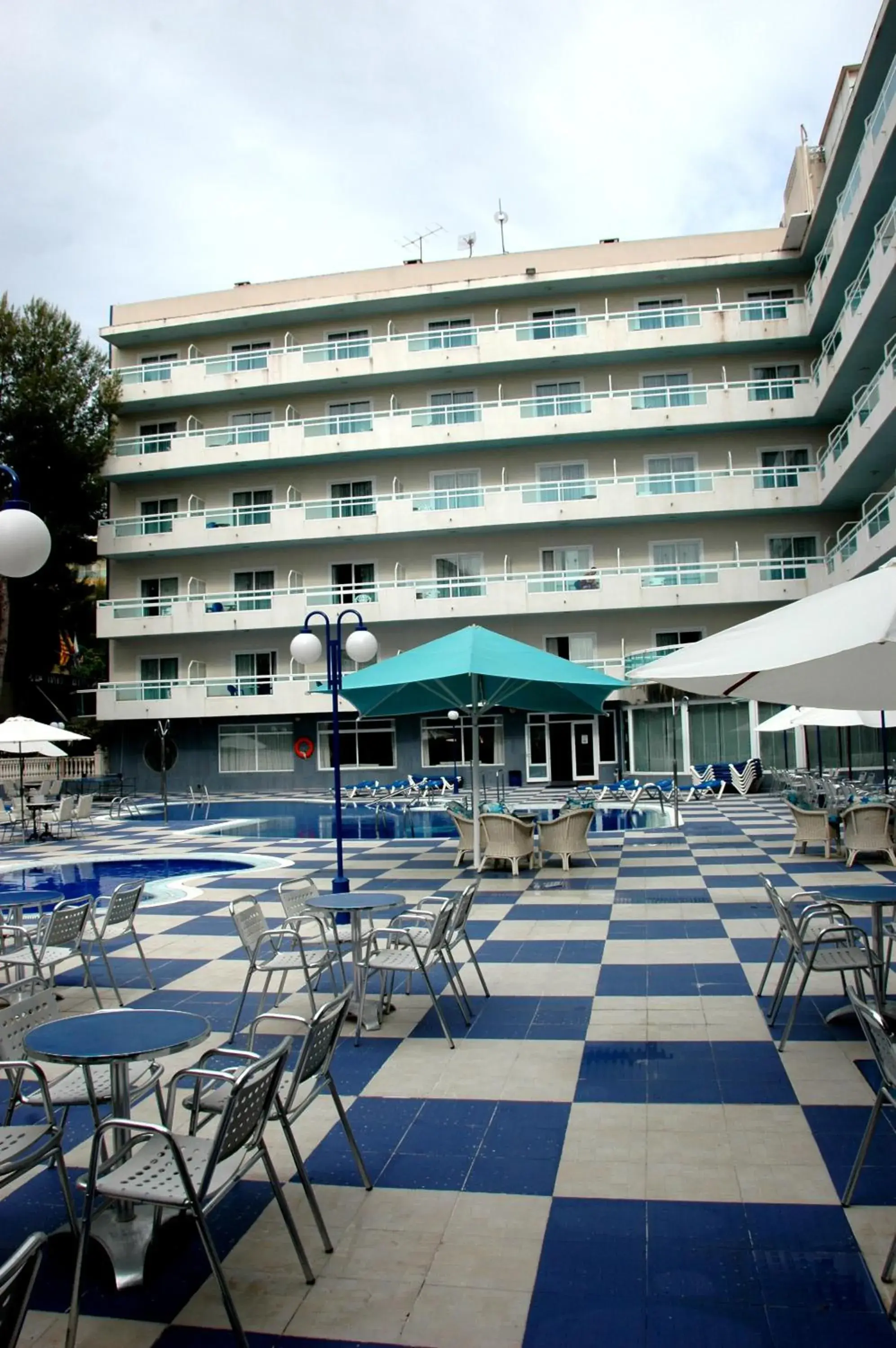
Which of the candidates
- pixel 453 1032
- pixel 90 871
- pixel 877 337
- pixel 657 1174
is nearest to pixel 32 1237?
pixel 657 1174

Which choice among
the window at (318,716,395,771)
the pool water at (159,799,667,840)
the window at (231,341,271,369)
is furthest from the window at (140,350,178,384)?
the pool water at (159,799,667,840)

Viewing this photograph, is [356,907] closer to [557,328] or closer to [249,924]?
[249,924]

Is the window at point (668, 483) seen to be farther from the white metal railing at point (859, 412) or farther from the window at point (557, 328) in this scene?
the window at point (557, 328)

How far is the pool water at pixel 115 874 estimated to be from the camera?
1355 cm

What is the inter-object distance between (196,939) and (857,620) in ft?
24.6

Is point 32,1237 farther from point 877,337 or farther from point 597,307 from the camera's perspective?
point 597,307

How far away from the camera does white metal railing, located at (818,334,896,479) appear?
21656mm

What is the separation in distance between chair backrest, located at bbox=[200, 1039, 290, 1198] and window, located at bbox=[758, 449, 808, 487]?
32.7 metres

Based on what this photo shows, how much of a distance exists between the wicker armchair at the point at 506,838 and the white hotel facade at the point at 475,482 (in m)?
18.1

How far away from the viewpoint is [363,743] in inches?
1442

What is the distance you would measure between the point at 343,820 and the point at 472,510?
1436 centimetres

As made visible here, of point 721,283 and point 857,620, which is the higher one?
point 721,283

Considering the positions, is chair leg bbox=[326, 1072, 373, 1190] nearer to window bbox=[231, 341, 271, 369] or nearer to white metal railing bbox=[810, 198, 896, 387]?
white metal railing bbox=[810, 198, 896, 387]

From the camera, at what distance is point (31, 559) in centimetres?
496
